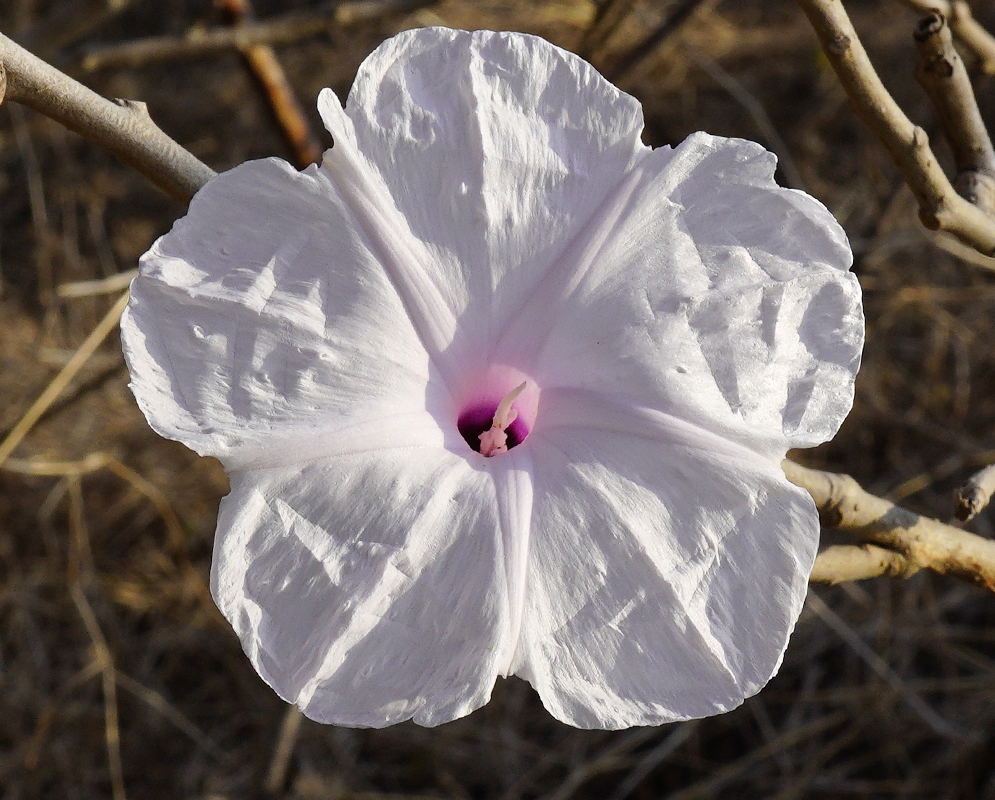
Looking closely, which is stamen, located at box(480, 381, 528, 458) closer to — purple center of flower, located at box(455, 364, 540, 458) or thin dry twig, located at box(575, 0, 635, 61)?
purple center of flower, located at box(455, 364, 540, 458)

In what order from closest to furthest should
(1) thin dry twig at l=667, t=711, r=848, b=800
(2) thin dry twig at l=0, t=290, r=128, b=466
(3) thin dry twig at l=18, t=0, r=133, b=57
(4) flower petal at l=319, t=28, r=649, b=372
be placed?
(4) flower petal at l=319, t=28, r=649, b=372, (2) thin dry twig at l=0, t=290, r=128, b=466, (3) thin dry twig at l=18, t=0, r=133, b=57, (1) thin dry twig at l=667, t=711, r=848, b=800

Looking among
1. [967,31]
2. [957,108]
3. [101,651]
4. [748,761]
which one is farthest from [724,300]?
[748,761]

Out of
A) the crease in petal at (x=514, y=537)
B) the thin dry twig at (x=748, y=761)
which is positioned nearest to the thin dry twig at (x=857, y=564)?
the crease in petal at (x=514, y=537)

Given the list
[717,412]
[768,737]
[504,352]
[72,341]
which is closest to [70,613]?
[72,341]

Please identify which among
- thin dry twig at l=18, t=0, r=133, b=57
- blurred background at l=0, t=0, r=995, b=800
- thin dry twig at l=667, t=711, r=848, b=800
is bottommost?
thin dry twig at l=667, t=711, r=848, b=800

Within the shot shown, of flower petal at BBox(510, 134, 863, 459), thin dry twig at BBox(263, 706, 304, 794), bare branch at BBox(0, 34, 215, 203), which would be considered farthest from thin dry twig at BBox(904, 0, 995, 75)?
thin dry twig at BBox(263, 706, 304, 794)

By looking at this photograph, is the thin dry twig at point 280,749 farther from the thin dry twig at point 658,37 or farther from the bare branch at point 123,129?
the thin dry twig at point 658,37

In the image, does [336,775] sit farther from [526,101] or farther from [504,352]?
[526,101]

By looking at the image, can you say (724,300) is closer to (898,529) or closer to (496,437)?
(496,437)
